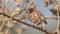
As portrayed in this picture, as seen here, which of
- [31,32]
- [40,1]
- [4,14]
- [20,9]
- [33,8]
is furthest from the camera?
[31,32]

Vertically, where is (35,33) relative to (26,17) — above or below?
below

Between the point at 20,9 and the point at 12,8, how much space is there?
0.51 feet

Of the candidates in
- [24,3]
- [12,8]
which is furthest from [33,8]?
[12,8]

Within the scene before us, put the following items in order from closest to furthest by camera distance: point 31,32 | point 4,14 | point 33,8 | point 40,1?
1. point 4,14
2. point 33,8
3. point 40,1
4. point 31,32

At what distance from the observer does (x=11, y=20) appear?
106 centimetres

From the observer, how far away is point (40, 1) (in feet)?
4.96

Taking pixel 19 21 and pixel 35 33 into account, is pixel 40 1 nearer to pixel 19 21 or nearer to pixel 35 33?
pixel 35 33

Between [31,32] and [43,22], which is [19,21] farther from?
[31,32]

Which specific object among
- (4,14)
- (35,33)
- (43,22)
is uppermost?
(4,14)

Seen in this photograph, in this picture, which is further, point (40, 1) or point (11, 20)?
point (40, 1)

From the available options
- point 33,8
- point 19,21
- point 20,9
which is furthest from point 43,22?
point 19,21

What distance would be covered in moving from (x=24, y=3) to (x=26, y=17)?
4.2 inches

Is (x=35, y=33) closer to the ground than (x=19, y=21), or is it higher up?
closer to the ground

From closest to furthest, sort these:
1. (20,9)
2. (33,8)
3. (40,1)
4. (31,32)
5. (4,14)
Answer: (4,14)
(20,9)
(33,8)
(40,1)
(31,32)
